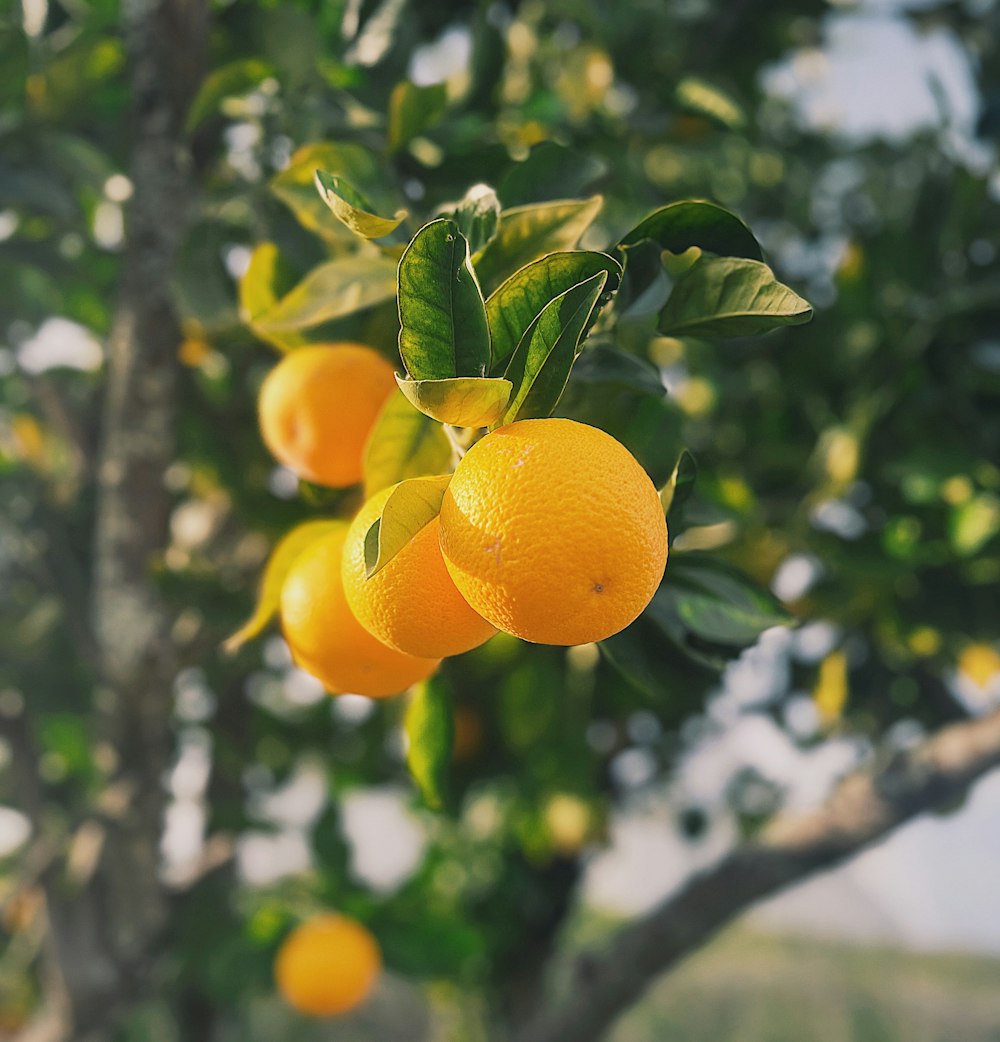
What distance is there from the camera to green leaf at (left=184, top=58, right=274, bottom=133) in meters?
0.99

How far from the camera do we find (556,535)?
0.49 meters

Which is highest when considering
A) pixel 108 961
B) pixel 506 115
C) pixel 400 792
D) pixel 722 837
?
pixel 506 115

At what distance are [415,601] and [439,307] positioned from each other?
0.17 metres

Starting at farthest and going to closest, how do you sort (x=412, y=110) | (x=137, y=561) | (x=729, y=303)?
1. (x=137, y=561)
2. (x=412, y=110)
3. (x=729, y=303)

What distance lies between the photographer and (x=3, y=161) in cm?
121

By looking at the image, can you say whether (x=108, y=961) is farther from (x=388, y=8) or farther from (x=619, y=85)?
(x=619, y=85)

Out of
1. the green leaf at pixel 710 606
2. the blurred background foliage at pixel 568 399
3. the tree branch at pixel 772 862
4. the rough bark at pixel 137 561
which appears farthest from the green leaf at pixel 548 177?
the tree branch at pixel 772 862

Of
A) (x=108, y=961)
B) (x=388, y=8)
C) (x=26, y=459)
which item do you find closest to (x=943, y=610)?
(x=388, y=8)

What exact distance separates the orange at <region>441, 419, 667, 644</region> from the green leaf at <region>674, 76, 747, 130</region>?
762mm

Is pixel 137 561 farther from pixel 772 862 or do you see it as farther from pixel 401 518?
pixel 772 862

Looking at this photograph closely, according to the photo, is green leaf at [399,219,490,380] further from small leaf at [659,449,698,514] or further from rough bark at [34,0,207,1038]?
rough bark at [34,0,207,1038]

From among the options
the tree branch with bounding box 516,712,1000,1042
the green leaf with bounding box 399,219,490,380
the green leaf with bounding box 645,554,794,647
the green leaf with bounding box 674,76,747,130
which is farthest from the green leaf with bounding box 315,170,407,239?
the tree branch with bounding box 516,712,1000,1042

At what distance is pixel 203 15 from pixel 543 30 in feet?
3.28

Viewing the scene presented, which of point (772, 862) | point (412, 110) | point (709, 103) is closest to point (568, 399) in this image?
point (412, 110)
